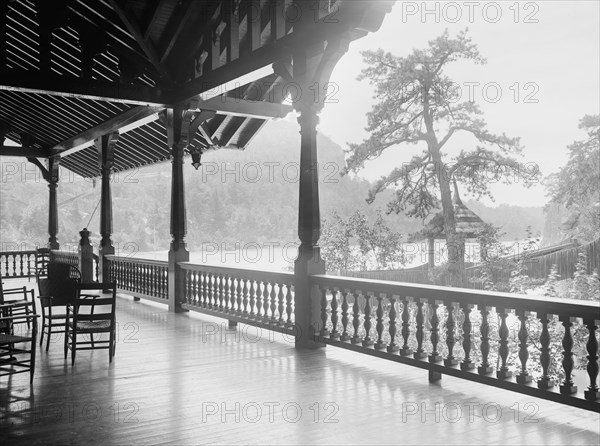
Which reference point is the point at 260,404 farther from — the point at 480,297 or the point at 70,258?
the point at 70,258

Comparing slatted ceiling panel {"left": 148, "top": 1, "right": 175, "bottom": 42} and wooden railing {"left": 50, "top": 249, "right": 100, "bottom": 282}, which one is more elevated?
slatted ceiling panel {"left": 148, "top": 1, "right": 175, "bottom": 42}

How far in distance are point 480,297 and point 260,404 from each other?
6.18ft

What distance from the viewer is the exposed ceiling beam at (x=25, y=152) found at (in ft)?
49.7

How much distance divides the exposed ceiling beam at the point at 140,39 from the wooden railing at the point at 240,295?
9.73 feet

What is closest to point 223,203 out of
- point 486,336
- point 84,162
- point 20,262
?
point 84,162

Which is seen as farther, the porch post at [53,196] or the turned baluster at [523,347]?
the porch post at [53,196]

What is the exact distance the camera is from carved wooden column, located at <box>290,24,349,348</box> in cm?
656

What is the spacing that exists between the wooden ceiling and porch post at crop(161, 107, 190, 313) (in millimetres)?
428

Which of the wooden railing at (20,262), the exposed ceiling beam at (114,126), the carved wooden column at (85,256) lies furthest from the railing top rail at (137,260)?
the wooden railing at (20,262)

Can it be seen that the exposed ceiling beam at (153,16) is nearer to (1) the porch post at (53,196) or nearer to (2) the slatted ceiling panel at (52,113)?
(2) the slatted ceiling panel at (52,113)

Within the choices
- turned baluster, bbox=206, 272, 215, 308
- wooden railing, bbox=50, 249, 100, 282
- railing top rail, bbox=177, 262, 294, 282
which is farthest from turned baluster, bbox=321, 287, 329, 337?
wooden railing, bbox=50, 249, 100, 282

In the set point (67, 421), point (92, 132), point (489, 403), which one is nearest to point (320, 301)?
point (489, 403)

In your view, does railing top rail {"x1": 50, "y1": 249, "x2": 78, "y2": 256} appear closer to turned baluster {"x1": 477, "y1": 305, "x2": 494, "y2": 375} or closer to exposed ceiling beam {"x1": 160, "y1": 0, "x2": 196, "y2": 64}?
exposed ceiling beam {"x1": 160, "y1": 0, "x2": 196, "y2": 64}

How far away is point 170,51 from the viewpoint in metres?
8.97
